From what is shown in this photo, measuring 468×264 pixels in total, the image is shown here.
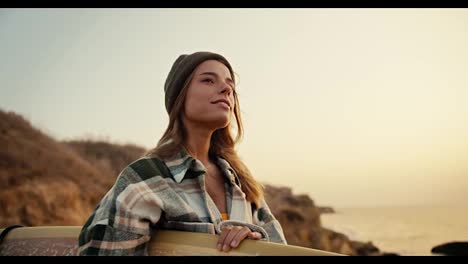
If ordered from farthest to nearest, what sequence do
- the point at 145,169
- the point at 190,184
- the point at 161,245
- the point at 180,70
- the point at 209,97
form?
1. the point at 180,70
2. the point at 209,97
3. the point at 190,184
4. the point at 145,169
5. the point at 161,245

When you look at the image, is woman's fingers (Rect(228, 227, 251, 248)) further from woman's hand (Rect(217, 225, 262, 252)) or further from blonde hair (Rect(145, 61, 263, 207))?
blonde hair (Rect(145, 61, 263, 207))

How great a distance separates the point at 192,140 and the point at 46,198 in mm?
6201

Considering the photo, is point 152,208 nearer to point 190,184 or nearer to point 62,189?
point 190,184

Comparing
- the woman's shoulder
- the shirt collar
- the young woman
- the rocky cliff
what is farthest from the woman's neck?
the rocky cliff

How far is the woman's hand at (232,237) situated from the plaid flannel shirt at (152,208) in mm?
102

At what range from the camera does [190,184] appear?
1614 millimetres

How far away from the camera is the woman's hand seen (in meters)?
1.21

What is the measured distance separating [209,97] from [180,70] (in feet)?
0.76

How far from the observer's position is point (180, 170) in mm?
1620

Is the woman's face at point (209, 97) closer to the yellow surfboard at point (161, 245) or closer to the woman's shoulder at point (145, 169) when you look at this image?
the woman's shoulder at point (145, 169)

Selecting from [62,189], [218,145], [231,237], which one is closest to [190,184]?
[231,237]

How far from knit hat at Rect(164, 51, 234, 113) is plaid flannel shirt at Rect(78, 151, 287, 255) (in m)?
0.36
